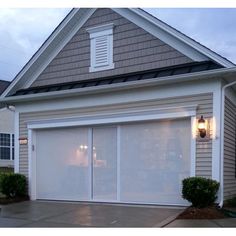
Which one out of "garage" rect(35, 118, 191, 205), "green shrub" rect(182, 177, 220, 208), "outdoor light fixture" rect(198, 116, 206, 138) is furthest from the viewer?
"garage" rect(35, 118, 191, 205)

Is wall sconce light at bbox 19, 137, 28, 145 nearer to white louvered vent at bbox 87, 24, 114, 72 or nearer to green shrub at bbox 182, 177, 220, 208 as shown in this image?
white louvered vent at bbox 87, 24, 114, 72

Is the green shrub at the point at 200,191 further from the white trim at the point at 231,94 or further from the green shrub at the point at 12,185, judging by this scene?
the green shrub at the point at 12,185

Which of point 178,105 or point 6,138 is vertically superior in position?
point 178,105

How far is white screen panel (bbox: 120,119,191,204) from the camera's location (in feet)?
33.7

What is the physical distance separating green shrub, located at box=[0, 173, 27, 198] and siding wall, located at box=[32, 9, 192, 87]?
3183 mm

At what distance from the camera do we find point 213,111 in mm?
9719

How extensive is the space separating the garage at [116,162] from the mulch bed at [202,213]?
1174mm

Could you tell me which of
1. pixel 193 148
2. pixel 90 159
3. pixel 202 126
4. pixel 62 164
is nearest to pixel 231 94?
pixel 202 126

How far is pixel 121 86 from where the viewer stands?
10750mm

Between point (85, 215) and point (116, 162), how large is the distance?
7.49 feet

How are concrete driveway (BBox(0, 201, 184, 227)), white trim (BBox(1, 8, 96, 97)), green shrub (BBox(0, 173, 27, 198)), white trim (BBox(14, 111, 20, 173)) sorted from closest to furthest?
concrete driveway (BBox(0, 201, 184, 227))
green shrub (BBox(0, 173, 27, 198))
white trim (BBox(1, 8, 96, 97))
white trim (BBox(14, 111, 20, 173))

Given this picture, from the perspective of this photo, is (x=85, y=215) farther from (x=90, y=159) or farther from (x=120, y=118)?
(x=120, y=118)

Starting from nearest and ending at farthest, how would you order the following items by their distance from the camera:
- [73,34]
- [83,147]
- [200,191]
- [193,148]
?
[200,191] < [193,148] < [83,147] < [73,34]

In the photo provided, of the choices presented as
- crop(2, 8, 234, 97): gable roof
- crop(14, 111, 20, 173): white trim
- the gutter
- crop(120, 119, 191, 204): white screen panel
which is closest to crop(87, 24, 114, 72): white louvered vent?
crop(2, 8, 234, 97): gable roof
